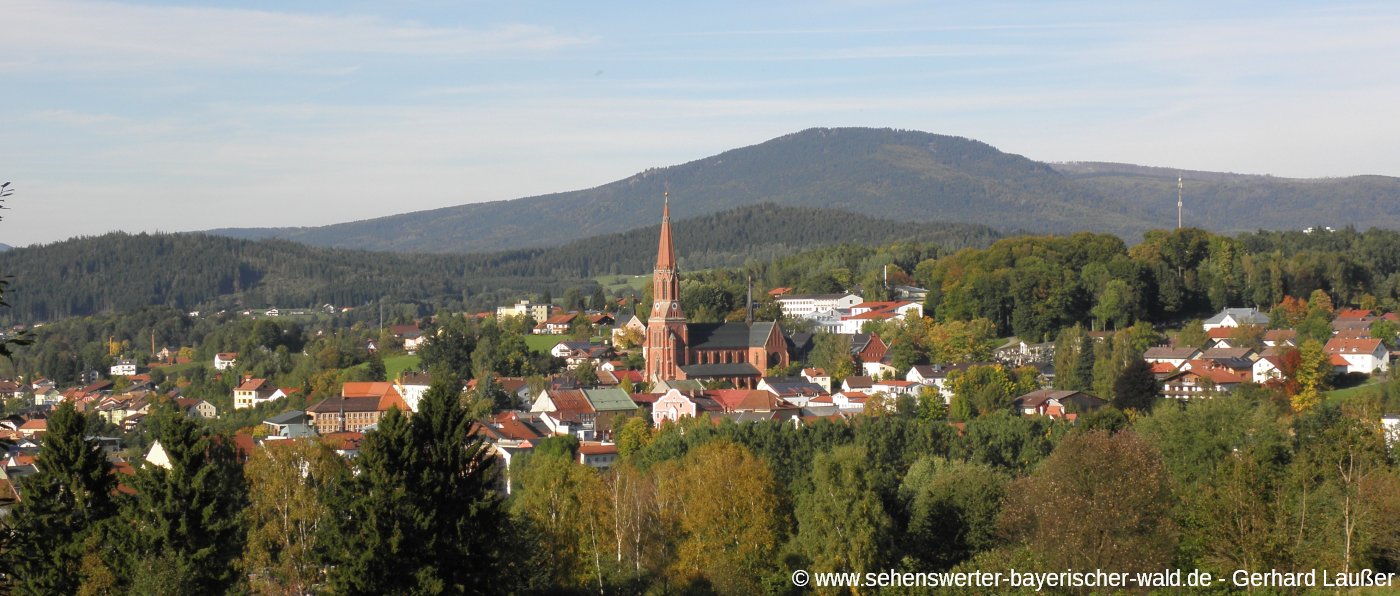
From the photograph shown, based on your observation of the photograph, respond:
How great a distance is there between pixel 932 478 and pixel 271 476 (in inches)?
613

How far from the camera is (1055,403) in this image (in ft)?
186

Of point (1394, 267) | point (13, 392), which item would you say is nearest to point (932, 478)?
point (1394, 267)

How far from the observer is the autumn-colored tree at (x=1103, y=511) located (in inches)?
1006

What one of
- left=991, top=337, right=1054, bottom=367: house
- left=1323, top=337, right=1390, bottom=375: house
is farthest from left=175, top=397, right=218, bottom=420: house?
left=1323, top=337, right=1390, bottom=375: house

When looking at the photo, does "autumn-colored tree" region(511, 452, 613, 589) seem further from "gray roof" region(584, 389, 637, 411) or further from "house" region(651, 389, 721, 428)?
"gray roof" region(584, 389, 637, 411)

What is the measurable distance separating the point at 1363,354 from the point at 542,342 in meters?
42.8

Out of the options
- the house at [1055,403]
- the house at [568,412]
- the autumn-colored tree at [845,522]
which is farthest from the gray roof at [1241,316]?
the autumn-colored tree at [845,522]

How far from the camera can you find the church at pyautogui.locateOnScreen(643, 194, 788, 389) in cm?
7350

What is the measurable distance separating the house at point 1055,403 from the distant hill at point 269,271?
103 metres

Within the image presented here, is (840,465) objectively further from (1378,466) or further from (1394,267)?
(1394,267)

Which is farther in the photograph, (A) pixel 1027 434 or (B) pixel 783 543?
(A) pixel 1027 434

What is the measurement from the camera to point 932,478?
3759 cm

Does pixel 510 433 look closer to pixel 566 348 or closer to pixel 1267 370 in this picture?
pixel 566 348
